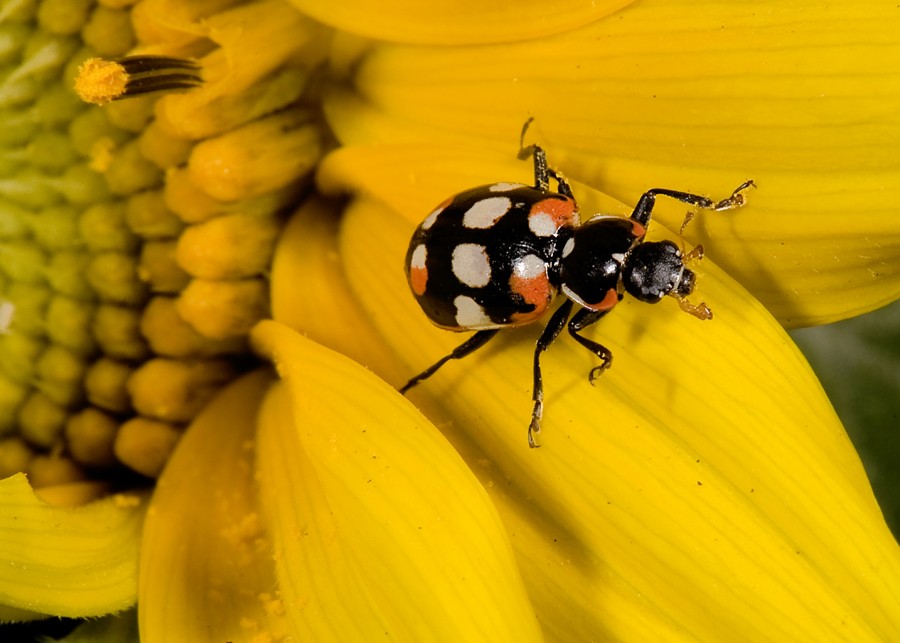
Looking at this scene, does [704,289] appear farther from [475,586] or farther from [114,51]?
[114,51]

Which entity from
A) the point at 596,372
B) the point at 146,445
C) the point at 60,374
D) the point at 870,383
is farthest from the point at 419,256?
the point at 870,383

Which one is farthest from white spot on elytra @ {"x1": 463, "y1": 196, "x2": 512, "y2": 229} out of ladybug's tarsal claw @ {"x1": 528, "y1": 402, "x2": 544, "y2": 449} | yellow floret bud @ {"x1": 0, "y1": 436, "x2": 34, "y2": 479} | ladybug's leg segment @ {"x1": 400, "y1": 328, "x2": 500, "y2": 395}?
yellow floret bud @ {"x1": 0, "y1": 436, "x2": 34, "y2": 479}

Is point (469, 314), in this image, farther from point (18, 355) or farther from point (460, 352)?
point (18, 355)

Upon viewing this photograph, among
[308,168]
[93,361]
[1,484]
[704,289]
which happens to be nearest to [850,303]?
[704,289]

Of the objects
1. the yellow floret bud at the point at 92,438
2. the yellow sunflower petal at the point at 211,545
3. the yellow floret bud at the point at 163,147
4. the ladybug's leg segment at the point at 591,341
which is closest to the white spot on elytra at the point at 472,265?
the ladybug's leg segment at the point at 591,341

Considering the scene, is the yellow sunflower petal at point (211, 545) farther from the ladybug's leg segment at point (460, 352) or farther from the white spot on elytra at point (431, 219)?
the white spot on elytra at point (431, 219)

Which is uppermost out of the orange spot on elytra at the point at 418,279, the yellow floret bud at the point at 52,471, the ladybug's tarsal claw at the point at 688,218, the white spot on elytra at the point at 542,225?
the ladybug's tarsal claw at the point at 688,218

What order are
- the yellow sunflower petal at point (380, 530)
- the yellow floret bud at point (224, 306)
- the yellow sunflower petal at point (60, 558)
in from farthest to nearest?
the yellow floret bud at point (224, 306), the yellow sunflower petal at point (60, 558), the yellow sunflower petal at point (380, 530)

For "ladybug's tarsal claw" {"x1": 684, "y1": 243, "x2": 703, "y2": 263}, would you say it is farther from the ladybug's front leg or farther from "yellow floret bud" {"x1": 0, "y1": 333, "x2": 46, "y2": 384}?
"yellow floret bud" {"x1": 0, "y1": 333, "x2": 46, "y2": 384}
